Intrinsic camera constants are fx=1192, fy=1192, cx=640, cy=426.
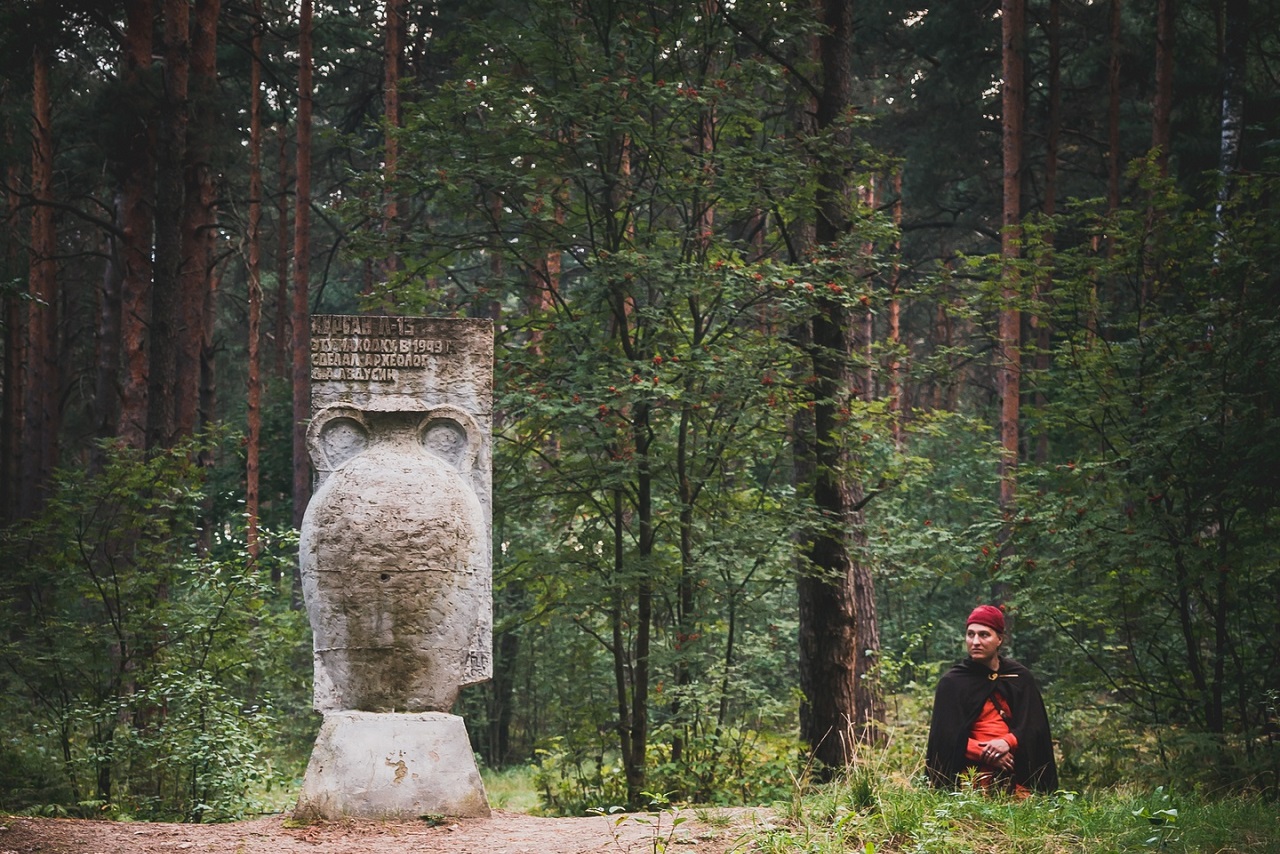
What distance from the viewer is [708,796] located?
29.6 feet

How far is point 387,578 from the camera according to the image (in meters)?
6.42

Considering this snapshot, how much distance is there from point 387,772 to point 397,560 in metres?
1.10

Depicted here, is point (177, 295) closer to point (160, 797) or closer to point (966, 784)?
point (160, 797)

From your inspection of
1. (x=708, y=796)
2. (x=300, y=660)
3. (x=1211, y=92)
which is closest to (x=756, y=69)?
(x=708, y=796)

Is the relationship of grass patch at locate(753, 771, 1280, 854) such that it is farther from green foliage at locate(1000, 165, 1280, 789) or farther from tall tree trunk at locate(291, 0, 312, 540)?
tall tree trunk at locate(291, 0, 312, 540)

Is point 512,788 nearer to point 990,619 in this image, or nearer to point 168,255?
point 168,255

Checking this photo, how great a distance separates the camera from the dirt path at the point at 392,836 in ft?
17.4

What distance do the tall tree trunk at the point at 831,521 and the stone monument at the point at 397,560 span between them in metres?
3.01

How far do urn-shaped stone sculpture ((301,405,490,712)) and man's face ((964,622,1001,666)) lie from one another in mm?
2631

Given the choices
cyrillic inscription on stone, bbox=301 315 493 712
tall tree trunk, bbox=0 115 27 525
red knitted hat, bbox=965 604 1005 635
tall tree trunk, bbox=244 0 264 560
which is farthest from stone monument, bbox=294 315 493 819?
tall tree trunk, bbox=0 115 27 525

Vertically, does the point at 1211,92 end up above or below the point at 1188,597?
above

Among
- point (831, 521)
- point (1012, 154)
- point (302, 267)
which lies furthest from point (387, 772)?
point (302, 267)

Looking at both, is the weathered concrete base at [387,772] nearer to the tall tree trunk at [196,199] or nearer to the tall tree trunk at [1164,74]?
the tall tree trunk at [196,199]

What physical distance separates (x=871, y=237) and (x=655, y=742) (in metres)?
4.40
